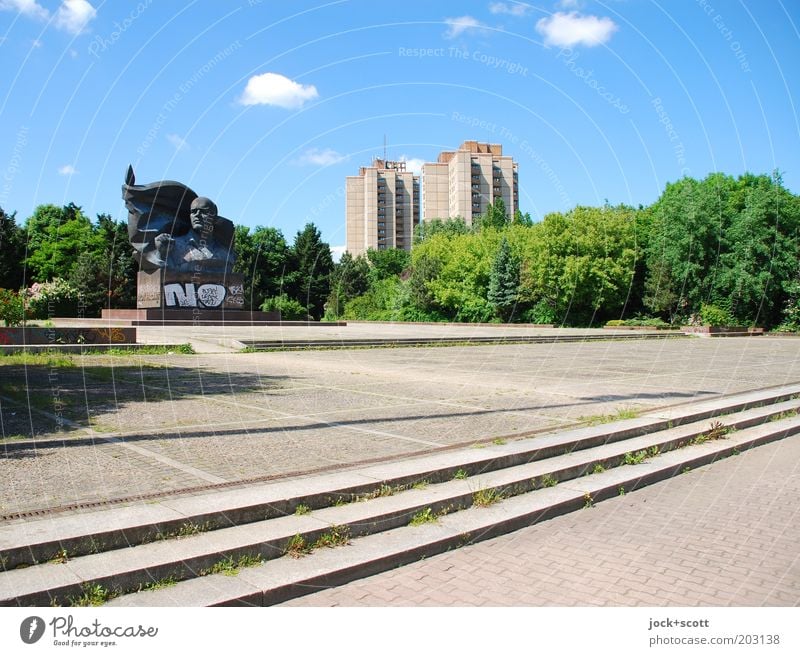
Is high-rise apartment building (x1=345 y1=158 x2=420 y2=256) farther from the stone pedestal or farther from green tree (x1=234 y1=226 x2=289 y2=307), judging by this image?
the stone pedestal

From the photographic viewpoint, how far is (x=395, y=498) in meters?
5.50

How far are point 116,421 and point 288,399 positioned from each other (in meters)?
3.07

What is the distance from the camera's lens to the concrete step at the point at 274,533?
12.2ft

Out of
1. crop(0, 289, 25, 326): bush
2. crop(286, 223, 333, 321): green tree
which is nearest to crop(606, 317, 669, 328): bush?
crop(286, 223, 333, 321): green tree

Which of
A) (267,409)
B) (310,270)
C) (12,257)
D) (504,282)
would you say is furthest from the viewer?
(310,270)

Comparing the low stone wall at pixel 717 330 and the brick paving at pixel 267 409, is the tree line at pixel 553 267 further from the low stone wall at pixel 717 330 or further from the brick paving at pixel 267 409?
the brick paving at pixel 267 409

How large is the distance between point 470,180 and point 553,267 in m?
56.6

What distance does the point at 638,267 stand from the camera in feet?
184

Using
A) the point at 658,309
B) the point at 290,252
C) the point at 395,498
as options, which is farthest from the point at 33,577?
the point at 290,252

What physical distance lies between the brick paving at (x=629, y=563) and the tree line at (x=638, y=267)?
45099 mm

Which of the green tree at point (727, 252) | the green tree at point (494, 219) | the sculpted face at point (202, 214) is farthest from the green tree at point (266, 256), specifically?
the green tree at point (727, 252)

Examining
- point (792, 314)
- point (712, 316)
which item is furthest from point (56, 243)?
point (792, 314)

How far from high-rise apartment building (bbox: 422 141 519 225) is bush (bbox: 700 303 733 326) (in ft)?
184

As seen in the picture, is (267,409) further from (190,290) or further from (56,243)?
(56,243)
